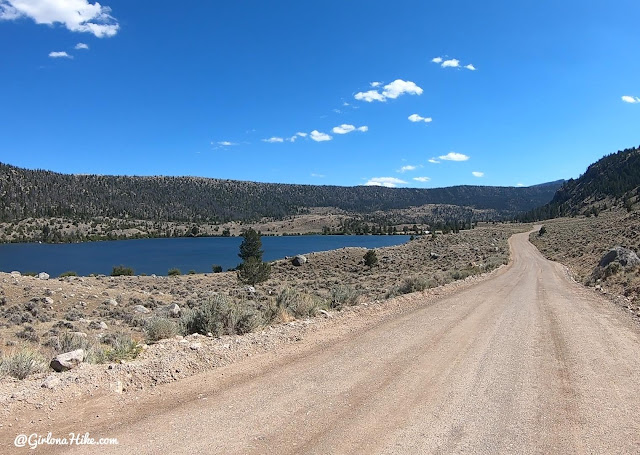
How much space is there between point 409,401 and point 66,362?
535cm

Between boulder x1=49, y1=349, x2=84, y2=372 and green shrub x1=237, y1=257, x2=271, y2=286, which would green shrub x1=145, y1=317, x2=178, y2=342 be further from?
green shrub x1=237, y1=257, x2=271, y2=286

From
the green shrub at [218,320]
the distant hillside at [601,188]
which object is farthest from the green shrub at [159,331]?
the distant hillside at [601,188]

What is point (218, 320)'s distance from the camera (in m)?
9.52

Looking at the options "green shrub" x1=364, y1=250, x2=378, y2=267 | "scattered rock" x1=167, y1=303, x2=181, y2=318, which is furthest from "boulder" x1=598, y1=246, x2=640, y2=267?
"green shrub" x1=364, y1=250, x2=378, y2=267

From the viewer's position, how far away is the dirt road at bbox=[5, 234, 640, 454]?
15.3 ft

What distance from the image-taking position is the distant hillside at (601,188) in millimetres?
135250

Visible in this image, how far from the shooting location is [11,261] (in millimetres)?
86938

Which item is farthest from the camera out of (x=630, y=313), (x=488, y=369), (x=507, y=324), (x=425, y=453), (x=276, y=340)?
(x=630, y=313)

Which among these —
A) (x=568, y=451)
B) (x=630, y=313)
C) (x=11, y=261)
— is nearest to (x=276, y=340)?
(x=568, y=451)

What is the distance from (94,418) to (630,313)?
14.9m

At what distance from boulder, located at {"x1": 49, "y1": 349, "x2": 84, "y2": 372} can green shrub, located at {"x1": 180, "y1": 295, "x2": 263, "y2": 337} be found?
8.67ft

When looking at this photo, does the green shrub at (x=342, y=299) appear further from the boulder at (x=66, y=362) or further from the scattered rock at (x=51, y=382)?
the scattered rock at (x=51, y=382)

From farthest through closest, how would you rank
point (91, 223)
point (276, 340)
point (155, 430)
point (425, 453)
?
1. point (91, 223)
2. point (276, 340)
3. point (155, 430)
4. point (425, 453)

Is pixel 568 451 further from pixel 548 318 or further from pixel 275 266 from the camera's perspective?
pixel 275 266
